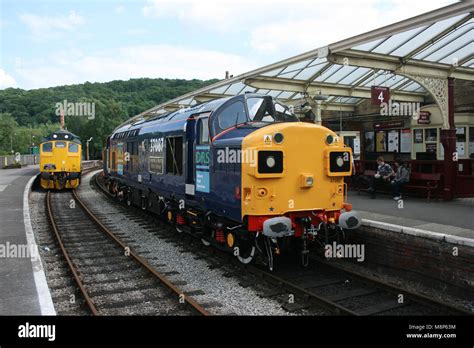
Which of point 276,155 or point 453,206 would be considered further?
point 453,206

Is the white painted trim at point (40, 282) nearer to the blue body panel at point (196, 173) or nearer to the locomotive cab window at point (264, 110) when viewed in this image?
the blue body panel at point (196, 173)

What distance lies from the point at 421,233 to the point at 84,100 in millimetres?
72283

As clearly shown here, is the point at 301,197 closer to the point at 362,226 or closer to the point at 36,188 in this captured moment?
the point at 362,226

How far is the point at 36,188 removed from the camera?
26.9 m

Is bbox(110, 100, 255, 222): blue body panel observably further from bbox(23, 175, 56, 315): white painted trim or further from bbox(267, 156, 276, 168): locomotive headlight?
bbox(23, 175, 56, 315): white painted trim

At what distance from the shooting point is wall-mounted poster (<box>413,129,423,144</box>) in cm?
1688

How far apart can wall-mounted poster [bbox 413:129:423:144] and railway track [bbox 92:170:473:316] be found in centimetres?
966

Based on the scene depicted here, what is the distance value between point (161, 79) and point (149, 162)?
89176 millimetres

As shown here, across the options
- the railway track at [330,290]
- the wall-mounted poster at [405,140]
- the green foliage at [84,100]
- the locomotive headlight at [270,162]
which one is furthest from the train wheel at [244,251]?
the green foliage at [84,100]

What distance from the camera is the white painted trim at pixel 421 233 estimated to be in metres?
Answer: 7.30

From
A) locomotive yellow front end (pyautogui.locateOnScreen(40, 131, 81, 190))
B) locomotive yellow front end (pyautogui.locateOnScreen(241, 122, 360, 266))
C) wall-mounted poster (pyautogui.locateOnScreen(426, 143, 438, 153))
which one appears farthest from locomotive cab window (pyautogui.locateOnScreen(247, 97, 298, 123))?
locomotive yellow front end (pyautogui.locateOnScreen(40, 131, 81, 190))

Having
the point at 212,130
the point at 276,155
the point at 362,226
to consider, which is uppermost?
the point at 212,130
